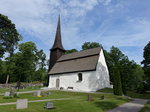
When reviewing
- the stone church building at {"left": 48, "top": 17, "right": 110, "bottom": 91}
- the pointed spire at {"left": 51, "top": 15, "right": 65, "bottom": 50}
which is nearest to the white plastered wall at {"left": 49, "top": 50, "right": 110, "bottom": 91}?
the stone church building at {"left": 48, "top": 17, "right": 110, "bottom": 91}

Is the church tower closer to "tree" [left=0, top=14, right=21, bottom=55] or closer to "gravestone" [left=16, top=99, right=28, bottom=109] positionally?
"tree" [left=0, top=14, right=21, bottom=55]

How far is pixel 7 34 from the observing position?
79.5 ft

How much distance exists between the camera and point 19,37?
2722 centimetres

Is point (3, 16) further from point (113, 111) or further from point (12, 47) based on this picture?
point (113, 111)

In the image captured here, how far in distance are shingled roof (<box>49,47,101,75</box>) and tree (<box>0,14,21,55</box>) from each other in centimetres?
1184

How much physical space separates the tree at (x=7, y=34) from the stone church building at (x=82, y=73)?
11836mm

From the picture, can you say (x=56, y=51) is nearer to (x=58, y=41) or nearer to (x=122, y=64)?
(x=58, y=41)

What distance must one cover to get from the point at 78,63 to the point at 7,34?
16.6 metres

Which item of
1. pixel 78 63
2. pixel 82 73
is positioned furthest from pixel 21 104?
pixel 78 63

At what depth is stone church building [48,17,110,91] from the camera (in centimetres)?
2373

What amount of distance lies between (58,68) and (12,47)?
1193cm

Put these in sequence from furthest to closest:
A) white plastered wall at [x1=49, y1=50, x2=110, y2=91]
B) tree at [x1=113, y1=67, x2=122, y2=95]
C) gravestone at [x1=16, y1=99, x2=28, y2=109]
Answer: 1. white plastered wall at [x1=49, y1=50, x2=110, y2=91]
2. tree at [x1=113, y1=67, x2=122, y2=95]
3. gravestone at [x1=16, y1=99, x2=28, y2=109]

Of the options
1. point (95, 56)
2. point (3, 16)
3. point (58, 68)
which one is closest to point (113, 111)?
point (95, 56)

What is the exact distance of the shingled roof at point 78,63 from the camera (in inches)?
989
